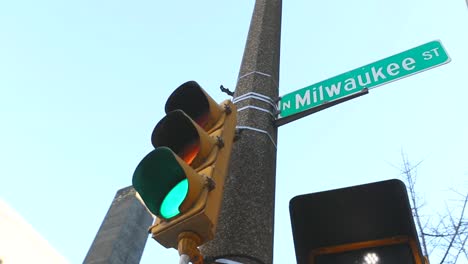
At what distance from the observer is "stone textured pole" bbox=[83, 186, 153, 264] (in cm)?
1034

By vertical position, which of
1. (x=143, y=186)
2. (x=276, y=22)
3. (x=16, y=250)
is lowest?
(x=143, y=186)

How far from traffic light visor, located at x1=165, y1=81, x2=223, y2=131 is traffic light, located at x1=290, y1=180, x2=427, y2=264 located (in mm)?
690

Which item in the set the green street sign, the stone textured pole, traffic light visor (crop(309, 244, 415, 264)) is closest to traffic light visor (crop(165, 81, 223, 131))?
the green street sign

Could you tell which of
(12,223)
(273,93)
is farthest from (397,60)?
(12,223)

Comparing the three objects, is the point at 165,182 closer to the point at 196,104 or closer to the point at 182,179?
the point at 182,179

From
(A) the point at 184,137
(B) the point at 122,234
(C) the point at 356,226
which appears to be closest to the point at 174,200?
(A) the point at 184,137

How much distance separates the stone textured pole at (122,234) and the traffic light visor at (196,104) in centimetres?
813

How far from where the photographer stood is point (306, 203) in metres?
2.59

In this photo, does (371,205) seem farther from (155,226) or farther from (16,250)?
(16,250)

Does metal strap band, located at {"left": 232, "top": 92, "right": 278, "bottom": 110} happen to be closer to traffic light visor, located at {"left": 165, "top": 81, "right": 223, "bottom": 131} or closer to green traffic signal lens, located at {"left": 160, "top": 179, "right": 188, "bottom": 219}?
traffic light visor, located at {"left": 165, "top": 81, "right": 223, "bottom": 131}

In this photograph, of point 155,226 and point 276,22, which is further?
point 276,22

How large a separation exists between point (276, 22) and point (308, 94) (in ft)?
3.96

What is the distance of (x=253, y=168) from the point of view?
2.69m

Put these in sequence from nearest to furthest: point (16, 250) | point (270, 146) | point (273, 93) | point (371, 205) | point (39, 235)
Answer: point (371, 205) → point (270, 146) → point (273, 93) → point (16, 250) → point (39, 235)
